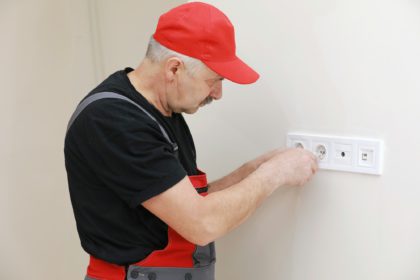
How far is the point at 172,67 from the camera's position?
3.35 feet

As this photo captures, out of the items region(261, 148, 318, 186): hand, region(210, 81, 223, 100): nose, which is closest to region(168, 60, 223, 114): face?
region(210, 81, 223, 100): nose

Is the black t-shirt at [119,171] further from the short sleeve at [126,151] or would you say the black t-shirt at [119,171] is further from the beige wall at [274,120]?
the beige wall at [274,120]

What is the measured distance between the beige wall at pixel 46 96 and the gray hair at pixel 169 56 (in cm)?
83

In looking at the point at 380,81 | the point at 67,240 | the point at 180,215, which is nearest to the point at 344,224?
A: the point at 380,81

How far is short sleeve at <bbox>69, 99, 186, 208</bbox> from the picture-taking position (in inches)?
36.1

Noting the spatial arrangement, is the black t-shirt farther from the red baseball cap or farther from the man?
the red baseball cap

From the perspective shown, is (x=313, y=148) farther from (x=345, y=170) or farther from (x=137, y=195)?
(x=137, y=195)

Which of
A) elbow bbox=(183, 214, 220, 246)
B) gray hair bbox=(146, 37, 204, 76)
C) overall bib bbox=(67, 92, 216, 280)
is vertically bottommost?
overall bib bbox=(67, 92, 216, 280)

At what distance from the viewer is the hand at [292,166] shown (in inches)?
44.4

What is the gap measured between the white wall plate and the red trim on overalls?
1.32ft

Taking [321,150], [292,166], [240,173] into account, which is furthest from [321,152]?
[240,173]

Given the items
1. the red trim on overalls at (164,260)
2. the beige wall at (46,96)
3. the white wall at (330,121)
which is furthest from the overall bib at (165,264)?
the beige wall at (46,96)

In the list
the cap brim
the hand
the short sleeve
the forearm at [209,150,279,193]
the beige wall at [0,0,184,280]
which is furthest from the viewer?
the beige wall at [0,0,184,280]

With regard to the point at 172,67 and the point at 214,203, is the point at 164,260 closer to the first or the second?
the point at 214,203
